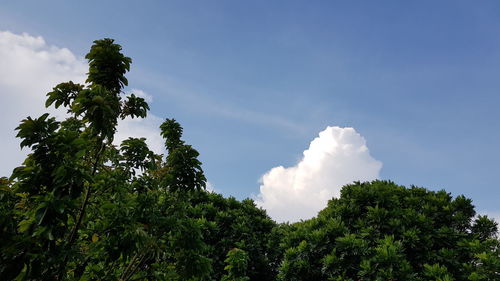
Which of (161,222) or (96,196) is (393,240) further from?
(96,196)

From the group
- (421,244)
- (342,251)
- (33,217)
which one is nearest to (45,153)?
(33,217)

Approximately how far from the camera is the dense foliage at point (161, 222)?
5.06 metres

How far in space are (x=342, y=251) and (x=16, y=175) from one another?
1021 centimetres

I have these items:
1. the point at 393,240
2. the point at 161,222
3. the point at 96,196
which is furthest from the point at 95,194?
the point at 393,240

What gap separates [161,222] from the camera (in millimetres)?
6723

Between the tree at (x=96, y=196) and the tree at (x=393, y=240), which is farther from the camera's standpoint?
the tree at (x=393, y=240)

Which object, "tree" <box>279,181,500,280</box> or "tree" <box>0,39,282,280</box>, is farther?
"tree" <box>279,181,500,280</box>

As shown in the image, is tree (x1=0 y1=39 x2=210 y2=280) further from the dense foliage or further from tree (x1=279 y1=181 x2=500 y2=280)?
tree (x1=279 y1=181 x2=500 y2=280)

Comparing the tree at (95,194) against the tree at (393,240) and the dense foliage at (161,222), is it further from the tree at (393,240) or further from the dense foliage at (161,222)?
the tree at (393,240)

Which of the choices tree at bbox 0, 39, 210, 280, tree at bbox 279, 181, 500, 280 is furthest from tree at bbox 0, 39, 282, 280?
tree at bbox 279, 181, 500, 280

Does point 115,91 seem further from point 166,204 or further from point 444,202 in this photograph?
point 444,202

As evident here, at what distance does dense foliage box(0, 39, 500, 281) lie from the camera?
5.06 metres

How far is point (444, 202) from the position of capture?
45.2 feet

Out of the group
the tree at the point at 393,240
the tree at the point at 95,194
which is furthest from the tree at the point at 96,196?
the tree at the point at 393,240
